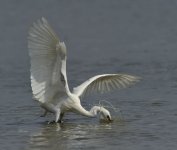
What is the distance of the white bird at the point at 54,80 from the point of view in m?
14.2

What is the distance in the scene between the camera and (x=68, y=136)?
1395 centimetres

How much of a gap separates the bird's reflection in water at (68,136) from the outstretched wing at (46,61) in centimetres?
63

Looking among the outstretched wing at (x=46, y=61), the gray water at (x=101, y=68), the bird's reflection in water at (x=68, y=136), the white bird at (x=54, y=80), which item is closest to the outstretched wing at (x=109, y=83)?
the white bird at (x=54, y=80)

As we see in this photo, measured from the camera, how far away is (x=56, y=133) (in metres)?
14.3

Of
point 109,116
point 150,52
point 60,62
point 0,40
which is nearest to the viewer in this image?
point 60,62

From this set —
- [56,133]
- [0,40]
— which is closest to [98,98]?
[56,133]

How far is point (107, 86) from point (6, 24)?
13628 mm

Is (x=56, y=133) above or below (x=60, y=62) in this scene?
below

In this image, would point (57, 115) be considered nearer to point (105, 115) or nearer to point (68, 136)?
point (105, 115)

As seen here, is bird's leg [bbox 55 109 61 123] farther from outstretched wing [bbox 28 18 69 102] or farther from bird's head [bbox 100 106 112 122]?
bird's head [bbox 100 106 112 122]

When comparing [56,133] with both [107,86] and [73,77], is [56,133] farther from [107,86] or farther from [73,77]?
[73,77]

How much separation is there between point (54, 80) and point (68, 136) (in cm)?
124

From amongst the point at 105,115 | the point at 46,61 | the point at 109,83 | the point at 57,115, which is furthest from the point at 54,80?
the point at 109,83

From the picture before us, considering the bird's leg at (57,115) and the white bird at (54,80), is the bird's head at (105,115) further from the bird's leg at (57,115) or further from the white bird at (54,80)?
the bird's leg at (57,115)
